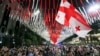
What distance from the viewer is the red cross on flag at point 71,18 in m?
9.41

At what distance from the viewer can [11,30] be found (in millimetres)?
16094

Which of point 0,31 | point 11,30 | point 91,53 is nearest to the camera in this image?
point 91,53

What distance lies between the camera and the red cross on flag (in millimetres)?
9413

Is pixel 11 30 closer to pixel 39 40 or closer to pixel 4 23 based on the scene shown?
pixel 4 23

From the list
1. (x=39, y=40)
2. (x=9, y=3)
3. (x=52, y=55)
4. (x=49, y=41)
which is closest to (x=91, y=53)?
(x=52, y=55)

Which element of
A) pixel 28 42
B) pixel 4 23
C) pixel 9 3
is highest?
pixel 9 3

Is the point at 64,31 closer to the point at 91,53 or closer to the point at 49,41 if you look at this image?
the point at 49,41

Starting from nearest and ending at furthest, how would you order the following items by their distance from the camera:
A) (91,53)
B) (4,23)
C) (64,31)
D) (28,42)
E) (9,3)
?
(9,3) < (91,53) < (4,23) < (64,31) < (28,42)

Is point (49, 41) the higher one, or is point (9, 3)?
point (9, 3)

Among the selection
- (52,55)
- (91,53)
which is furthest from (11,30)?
(91,53)

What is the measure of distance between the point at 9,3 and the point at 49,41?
8.60 metres

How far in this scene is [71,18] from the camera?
32.1 ft

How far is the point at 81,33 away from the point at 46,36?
1074 cm

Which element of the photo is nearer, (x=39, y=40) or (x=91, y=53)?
(x=91, y=53)
